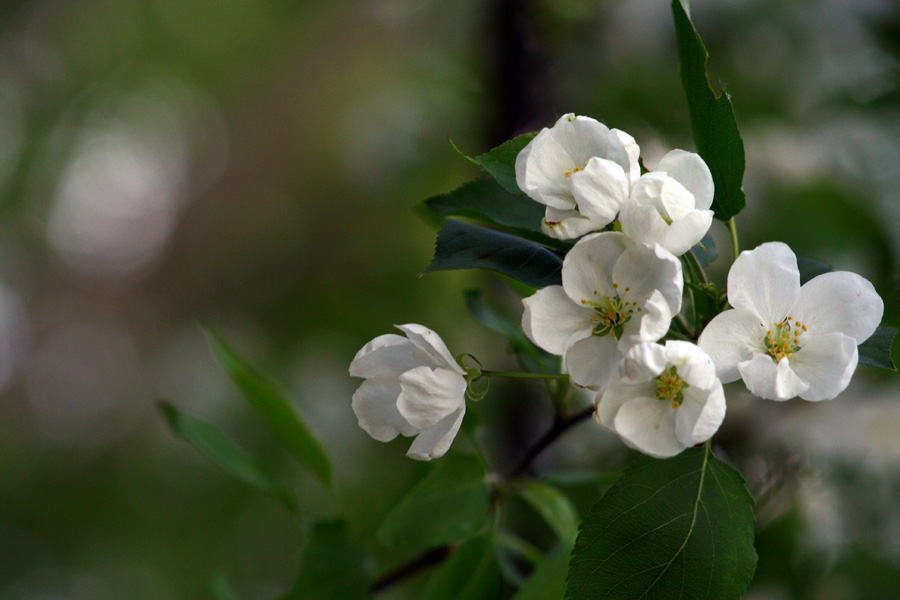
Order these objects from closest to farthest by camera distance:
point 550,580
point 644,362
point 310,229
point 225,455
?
point 644,362, point 550,580, point 225,455, point 310,229

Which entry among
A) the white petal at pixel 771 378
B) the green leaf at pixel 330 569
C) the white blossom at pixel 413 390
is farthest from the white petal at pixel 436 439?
the green leaf at pixel 330 569

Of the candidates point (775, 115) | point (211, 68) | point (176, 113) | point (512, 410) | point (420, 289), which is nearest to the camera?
point (512, 410)

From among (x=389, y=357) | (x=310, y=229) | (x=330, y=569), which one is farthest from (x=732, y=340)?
(x=310, y=229)

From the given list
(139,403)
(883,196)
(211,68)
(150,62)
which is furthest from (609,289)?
(139,403)

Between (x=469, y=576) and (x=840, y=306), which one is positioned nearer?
(x=840, y=306)

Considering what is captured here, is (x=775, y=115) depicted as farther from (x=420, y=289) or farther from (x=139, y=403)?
(x=139, y=403)

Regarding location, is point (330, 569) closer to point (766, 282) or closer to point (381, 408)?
point (381, 408)

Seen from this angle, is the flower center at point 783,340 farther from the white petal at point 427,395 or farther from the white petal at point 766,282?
the white petal at point 427,395
